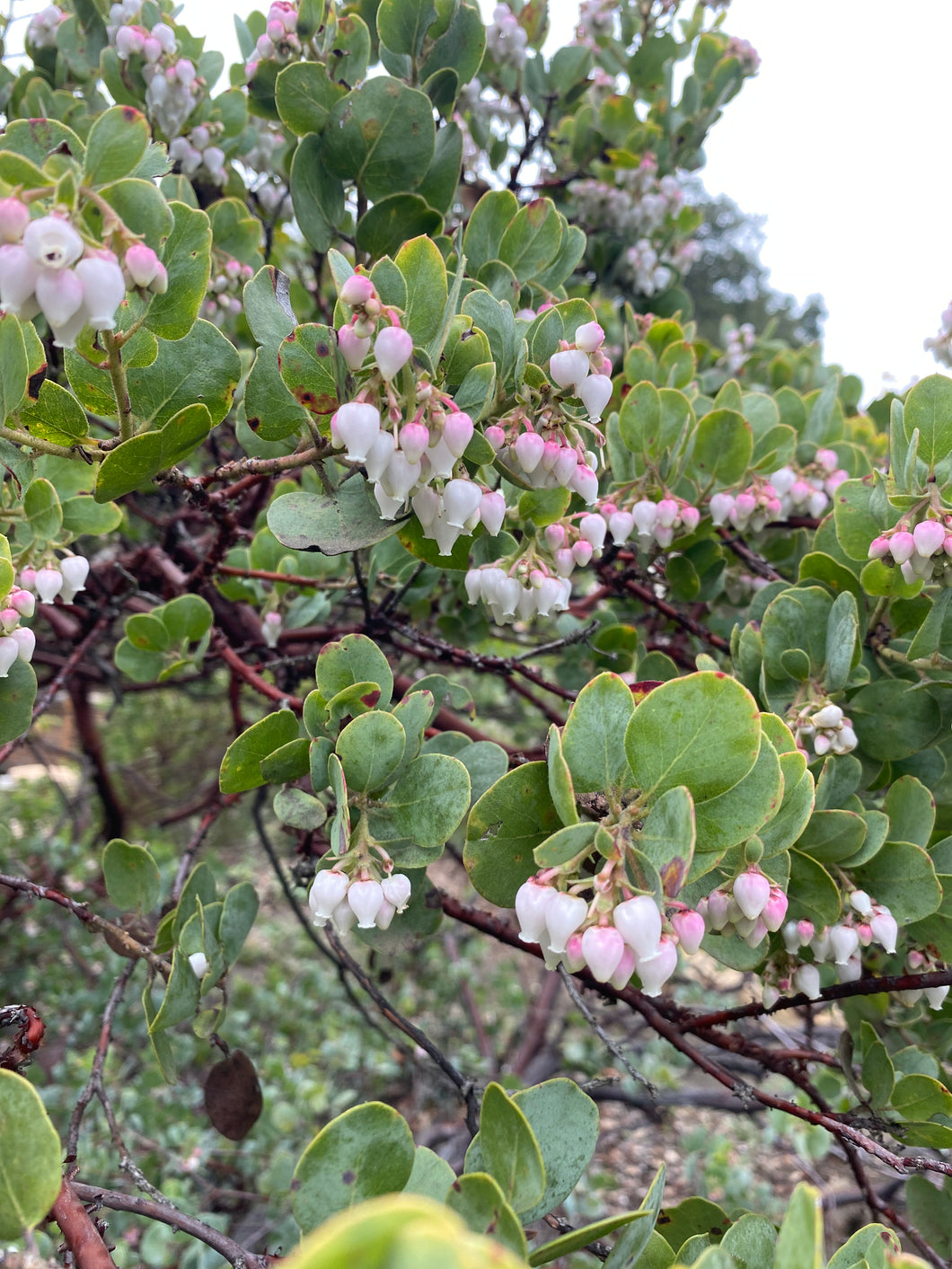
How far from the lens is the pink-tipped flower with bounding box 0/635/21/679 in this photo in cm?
98

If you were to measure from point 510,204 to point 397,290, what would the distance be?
1.78 ft

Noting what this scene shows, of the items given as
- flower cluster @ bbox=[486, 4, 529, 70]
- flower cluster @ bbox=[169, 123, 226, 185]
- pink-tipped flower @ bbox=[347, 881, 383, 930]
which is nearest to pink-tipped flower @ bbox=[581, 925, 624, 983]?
pink-tipped flower @ bbox=[347, 881, 383, 930]

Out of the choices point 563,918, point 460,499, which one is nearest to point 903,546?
point 460,499

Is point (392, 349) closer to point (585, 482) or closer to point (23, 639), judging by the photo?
point (585, 482)

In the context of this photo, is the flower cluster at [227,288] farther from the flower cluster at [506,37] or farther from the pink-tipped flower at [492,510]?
the pink-tipped flower at [492,510]

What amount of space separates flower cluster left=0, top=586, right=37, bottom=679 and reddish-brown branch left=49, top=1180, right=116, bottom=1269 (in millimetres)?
595

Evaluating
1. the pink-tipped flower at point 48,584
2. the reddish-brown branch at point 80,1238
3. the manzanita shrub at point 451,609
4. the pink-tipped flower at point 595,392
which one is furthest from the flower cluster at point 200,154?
the reddish-brown branch at point 80,1238

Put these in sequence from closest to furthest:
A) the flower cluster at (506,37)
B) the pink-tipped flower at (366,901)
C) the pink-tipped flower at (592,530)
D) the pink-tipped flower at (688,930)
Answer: the pink-tipped flower at (688,930) → the pink-tipped flower at (366,901) → the pink-tipped flower at (592,530) → the flower cluster at (506,37)

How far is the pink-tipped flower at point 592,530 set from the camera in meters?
1.23

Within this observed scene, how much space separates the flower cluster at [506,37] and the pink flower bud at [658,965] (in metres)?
2.33

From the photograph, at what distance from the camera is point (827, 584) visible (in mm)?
1321

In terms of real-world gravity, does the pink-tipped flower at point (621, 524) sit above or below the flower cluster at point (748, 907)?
above

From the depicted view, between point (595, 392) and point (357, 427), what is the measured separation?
29 cm

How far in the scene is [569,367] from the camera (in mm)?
868
